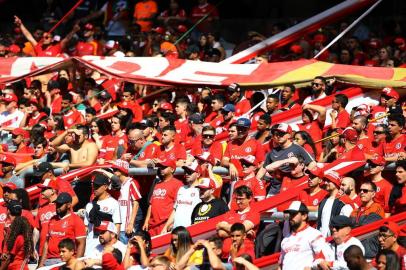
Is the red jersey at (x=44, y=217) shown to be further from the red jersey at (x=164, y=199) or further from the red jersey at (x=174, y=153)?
the red jersey at (x=174, y=153)

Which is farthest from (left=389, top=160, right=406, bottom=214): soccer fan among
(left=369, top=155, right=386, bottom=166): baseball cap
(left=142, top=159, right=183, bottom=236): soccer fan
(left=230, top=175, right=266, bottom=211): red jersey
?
(left=142, top=159, right=183, bottom=236): soccer fan

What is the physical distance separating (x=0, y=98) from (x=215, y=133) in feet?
18.1

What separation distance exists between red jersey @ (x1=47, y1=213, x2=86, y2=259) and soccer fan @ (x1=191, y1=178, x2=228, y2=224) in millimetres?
1369

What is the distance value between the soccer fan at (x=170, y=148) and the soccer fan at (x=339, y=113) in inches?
82.1

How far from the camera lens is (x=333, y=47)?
24.5m

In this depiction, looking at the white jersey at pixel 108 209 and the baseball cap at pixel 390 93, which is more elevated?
the baseball cap at pixel 390 93

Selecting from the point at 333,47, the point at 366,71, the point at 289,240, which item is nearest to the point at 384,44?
the point at 333,47

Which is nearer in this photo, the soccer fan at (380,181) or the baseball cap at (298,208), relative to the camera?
the baseball cap at (298,208)

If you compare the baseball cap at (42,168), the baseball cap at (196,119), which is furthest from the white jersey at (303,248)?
the baseball cap at (196,119)

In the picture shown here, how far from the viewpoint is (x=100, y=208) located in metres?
17.5

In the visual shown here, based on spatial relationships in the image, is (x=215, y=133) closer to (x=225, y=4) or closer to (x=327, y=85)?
(x=327, y=85)

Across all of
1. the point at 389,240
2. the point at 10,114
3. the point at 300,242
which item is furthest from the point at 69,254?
the point at 10,114

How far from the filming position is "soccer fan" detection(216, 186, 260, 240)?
620 inches

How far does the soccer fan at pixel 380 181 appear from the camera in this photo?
16656 mm
